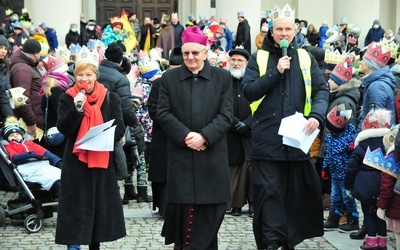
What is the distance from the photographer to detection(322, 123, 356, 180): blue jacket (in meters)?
9.27

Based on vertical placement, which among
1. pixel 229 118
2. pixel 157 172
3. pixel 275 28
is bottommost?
pixel 157 172

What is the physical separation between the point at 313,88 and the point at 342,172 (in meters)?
1.66

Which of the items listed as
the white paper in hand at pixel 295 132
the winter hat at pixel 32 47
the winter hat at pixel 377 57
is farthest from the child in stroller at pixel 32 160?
the winter hat at pixel 377 57

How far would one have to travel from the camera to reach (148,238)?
9.05 m

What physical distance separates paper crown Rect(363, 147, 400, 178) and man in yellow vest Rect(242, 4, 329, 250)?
513mm

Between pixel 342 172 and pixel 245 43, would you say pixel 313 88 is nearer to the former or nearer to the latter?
pixel 342 172

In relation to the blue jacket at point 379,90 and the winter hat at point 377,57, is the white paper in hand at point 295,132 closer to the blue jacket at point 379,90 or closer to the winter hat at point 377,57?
the blue jacket at point 379,90

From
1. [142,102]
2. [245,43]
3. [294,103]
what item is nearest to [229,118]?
[294,103]

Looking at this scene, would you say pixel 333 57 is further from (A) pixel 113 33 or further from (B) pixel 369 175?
(A) pixel 113 33

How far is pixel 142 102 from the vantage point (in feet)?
37.4

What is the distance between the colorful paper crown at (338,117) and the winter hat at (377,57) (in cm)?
57

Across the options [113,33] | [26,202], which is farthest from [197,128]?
[113,33]

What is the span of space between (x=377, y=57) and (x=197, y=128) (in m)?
2.83

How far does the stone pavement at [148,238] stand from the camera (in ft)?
28.6
